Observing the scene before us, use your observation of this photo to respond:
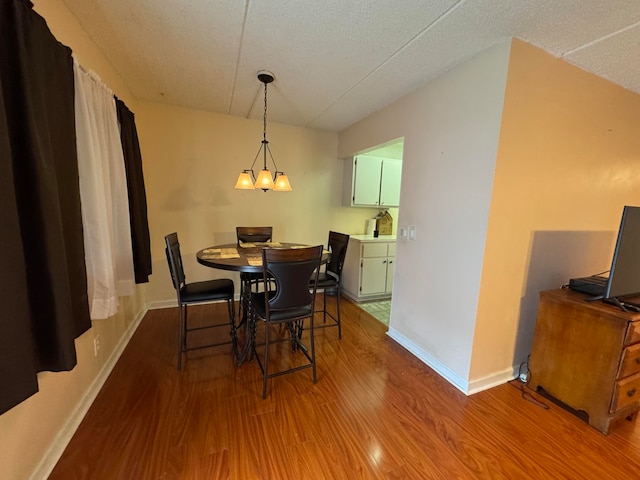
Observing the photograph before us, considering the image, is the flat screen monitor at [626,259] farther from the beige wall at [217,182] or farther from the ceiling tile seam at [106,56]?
the ceiling tile seam at [106,56]

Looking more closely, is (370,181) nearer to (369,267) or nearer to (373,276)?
(369,267)

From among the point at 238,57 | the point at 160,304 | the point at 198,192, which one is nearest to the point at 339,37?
the point at 238,57

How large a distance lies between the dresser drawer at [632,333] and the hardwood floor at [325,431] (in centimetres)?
59

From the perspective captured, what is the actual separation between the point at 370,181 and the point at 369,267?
1220 mm

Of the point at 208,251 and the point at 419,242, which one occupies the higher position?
the point at 419,242

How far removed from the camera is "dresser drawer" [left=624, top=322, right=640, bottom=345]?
4.96 feet

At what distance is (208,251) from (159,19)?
1.70 m

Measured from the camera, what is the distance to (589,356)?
1664mm

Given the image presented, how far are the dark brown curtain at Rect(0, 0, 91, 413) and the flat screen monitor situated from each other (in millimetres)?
2807

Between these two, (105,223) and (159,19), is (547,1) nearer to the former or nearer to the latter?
(159,19)

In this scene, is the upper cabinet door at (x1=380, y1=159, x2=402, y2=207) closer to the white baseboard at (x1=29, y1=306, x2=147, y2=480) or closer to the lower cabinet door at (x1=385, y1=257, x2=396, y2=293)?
the lower cabinet door at (x1=385, y1=257, x2=396, y2=293)

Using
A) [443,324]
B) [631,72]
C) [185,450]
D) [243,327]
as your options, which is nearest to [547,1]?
[631,72]

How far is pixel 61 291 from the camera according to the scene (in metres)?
1.12

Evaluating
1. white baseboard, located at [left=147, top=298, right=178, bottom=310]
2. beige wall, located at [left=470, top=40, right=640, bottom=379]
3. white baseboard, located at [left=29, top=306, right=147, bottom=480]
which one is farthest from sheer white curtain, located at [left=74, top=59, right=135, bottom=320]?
beige wall, located at [left=470, top=40, right=640, bottom=379]
